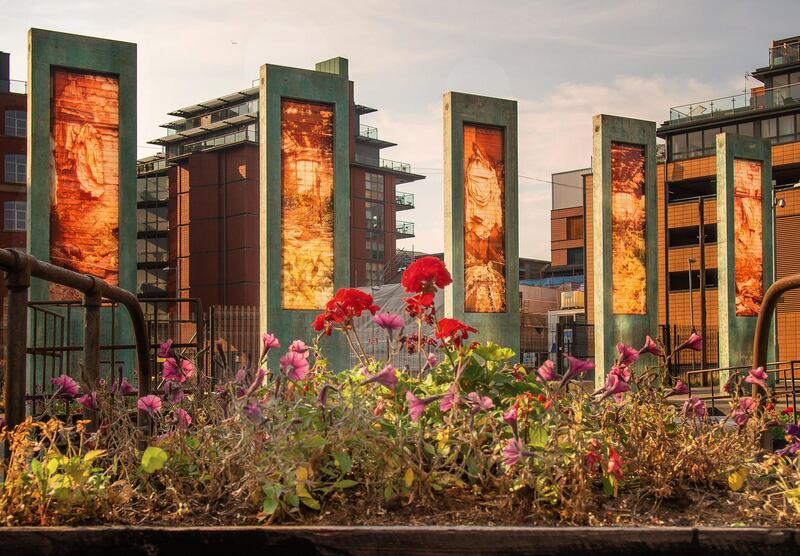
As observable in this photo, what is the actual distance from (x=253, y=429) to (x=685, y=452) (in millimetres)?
1610

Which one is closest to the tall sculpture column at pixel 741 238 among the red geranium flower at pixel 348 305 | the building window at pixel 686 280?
the red geranium flower at pixel 348 305

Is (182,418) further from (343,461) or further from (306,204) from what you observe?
(306,204)

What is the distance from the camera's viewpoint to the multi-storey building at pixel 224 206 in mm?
58781

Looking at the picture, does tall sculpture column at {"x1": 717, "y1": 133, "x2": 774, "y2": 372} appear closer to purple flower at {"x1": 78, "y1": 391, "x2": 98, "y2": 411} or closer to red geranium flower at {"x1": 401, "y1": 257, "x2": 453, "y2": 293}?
red geranium flower at {"x1": 401, "y1": 257, "x2": 453, "y2": 293}

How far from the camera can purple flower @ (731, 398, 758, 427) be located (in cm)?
417

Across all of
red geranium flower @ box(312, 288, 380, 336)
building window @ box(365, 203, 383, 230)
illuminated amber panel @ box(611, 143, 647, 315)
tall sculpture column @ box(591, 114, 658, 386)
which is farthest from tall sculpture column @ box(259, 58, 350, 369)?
building window @ box(365, 203, 383, 230)

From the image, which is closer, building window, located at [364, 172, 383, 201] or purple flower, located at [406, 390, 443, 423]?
purple flower, located at [406, 390, 443, 423]

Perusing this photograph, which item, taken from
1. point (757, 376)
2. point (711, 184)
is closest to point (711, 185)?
point (711, 184)

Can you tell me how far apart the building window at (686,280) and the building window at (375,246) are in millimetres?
24062

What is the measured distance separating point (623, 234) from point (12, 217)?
42113 mm

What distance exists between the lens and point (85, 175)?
534 inches

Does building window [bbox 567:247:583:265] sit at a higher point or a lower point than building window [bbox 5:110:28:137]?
lower

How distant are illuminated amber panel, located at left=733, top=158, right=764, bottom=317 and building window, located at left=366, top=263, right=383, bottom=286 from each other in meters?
46.9

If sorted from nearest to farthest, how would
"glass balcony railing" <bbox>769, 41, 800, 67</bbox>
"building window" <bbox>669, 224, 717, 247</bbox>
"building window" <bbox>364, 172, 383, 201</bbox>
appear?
"building window" <bbox>669, 224, 717, 247</bbox> < "glass balcony railing" <bbox>769, 41, 800, 67</bbox> < "building window" <bbox>364, 172, 383, 201</bbox>
